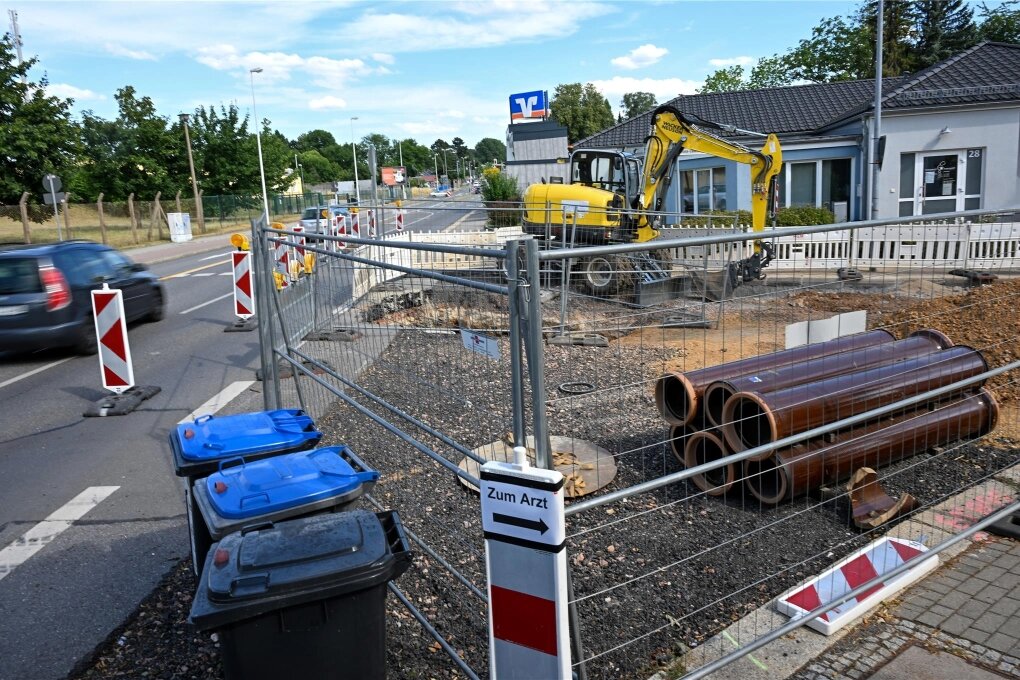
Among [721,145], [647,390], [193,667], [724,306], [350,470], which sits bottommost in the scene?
[193,667]

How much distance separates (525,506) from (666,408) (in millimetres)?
2745

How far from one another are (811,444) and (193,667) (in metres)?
3.38

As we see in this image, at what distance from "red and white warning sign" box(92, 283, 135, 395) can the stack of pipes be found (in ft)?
18.5

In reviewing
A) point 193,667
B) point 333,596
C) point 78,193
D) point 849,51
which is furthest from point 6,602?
point 849,51

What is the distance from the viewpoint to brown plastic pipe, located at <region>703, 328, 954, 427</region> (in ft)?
13.9

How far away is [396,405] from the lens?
154 inches

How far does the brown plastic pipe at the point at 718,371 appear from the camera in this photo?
3.93 meters

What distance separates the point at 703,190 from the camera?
28.9 metres

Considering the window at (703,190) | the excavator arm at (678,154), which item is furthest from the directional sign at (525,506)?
the window at (703,190)

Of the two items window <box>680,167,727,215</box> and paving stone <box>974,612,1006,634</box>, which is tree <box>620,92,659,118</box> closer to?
window <box>680,167,727,215</box>

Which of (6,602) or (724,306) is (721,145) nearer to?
(724,306)

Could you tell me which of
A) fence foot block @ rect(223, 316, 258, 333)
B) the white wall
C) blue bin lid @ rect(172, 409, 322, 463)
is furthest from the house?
blue bin lid @ rect(172, 409, 322, 463)

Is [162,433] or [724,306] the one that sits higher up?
[724,306]

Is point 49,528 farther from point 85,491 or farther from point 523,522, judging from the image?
point 523,522
